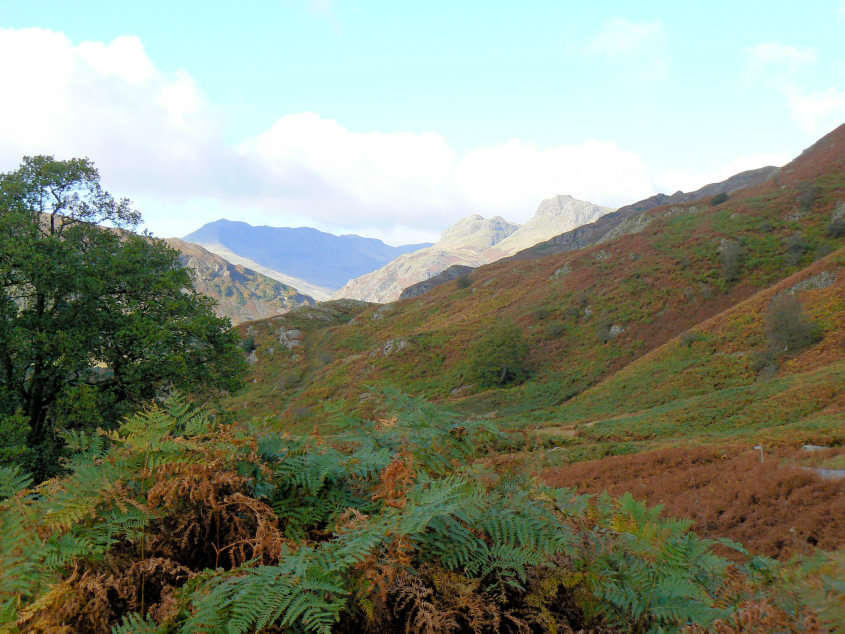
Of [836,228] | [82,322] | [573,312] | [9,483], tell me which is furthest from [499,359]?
[9,483]

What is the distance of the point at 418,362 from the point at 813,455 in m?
35.9

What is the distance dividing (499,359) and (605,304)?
1119 centimetres

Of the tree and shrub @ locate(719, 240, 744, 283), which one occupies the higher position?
the tree

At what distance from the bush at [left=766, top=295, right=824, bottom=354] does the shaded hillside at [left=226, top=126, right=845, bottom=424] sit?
8911mm

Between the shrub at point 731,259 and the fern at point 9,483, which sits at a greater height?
the fern at point 9,483

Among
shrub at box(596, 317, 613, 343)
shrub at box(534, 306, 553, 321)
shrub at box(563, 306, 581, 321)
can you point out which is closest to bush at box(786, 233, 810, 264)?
shrub at box(596, 317, 613, 343)

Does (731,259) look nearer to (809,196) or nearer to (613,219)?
(809,196)

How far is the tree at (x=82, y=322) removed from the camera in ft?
36.8

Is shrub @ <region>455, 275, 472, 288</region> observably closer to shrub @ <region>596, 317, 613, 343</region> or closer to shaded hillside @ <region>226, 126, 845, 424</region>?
shaded hillside @ <region>226, 126, 845, 424</region>

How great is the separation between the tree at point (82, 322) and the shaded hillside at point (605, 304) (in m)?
18.8

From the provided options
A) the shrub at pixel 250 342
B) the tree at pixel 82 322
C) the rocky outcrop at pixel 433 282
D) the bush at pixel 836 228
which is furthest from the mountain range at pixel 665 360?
the rocky outcrop at pixel 433 282

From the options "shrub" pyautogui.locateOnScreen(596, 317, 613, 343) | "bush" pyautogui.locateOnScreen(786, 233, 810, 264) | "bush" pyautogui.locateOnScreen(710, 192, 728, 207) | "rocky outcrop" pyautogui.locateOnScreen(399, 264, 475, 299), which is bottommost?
"shrub" pyautogui.locateOnScreen(596, 317, 613, 343)

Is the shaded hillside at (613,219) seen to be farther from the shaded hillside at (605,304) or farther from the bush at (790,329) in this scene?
the bush at (790,329)

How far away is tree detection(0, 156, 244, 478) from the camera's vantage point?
1120cm
